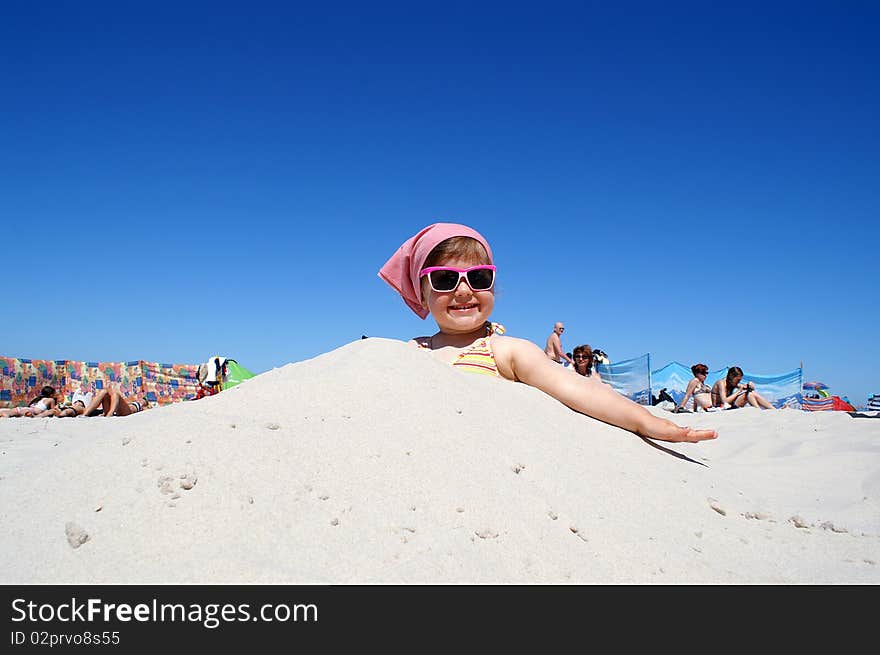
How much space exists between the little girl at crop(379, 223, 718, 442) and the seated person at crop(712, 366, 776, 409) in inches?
293

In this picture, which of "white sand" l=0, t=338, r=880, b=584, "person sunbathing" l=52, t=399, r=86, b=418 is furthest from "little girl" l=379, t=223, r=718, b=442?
"person sunbathing" l=52, t=399, r=86, b=418

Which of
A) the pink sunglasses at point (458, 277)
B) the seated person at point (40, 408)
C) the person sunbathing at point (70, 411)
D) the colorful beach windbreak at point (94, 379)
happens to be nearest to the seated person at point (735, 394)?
the pink sunglasses at point (458, 277)

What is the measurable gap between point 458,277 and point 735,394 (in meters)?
8.21

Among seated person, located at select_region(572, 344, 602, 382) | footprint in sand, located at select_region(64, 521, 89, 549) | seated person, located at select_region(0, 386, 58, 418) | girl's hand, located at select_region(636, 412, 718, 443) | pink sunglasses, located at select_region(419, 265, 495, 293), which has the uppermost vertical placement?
pink sunglasses, located at select_region(419, 265, 495, 293)

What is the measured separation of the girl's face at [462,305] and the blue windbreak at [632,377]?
993 cm

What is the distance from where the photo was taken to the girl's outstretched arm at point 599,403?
8.27 ft

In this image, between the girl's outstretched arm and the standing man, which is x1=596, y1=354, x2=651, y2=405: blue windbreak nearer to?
the standing man

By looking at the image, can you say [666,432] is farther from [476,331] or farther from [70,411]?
[70,411]

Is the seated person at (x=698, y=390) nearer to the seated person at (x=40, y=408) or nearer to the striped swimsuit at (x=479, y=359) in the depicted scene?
the striped swimsuit at (x=479, y=359)

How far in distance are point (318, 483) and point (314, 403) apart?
434mm

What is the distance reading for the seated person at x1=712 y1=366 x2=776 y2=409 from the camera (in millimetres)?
9398

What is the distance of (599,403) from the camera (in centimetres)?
254
